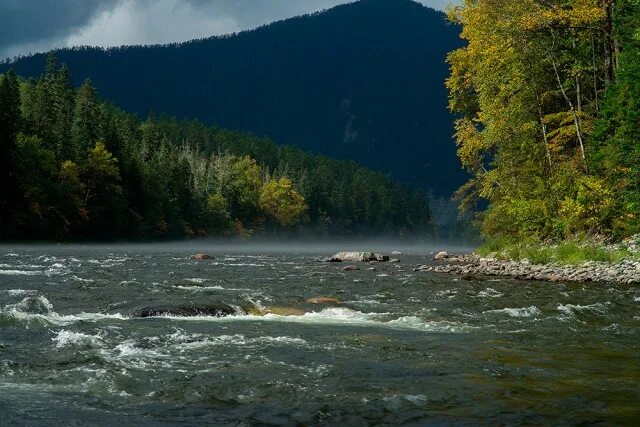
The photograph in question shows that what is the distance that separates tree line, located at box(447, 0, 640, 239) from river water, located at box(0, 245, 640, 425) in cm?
1006

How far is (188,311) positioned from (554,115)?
24275 mm

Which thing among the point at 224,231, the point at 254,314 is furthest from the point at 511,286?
the point at 224,231

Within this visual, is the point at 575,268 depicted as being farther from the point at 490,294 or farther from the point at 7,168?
the point at 7,168

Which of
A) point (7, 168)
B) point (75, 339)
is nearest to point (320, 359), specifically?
point (75, 339)

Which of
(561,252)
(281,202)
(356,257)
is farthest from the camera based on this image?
(281,202)

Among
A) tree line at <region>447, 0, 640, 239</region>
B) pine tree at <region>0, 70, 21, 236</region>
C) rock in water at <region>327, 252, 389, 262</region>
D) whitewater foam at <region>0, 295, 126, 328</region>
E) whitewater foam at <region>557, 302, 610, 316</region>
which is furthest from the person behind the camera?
pine tree at <region>0, 70, 21, 236</region>

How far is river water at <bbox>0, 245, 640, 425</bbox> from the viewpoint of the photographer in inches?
305

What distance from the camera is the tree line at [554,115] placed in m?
29.3

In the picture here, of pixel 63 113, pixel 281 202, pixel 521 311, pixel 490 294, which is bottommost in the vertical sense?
pixel 490 294

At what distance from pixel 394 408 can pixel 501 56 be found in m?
29.3

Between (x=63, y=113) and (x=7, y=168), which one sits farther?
(x=63, y=113)

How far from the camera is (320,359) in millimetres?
10938

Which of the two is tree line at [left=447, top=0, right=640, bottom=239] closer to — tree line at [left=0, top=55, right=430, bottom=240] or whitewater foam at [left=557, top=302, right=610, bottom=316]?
whitewater foam at [left=557, top=302, right=610, bottom=316]

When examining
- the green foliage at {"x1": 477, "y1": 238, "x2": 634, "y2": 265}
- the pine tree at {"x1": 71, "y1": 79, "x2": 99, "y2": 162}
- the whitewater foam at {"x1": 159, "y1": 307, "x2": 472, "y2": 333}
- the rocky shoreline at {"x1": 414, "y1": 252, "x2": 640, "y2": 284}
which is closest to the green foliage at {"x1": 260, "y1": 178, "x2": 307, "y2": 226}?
the pine tree at {"x1": 71, "y1": 79, "x2": 99, "y2": 162}
